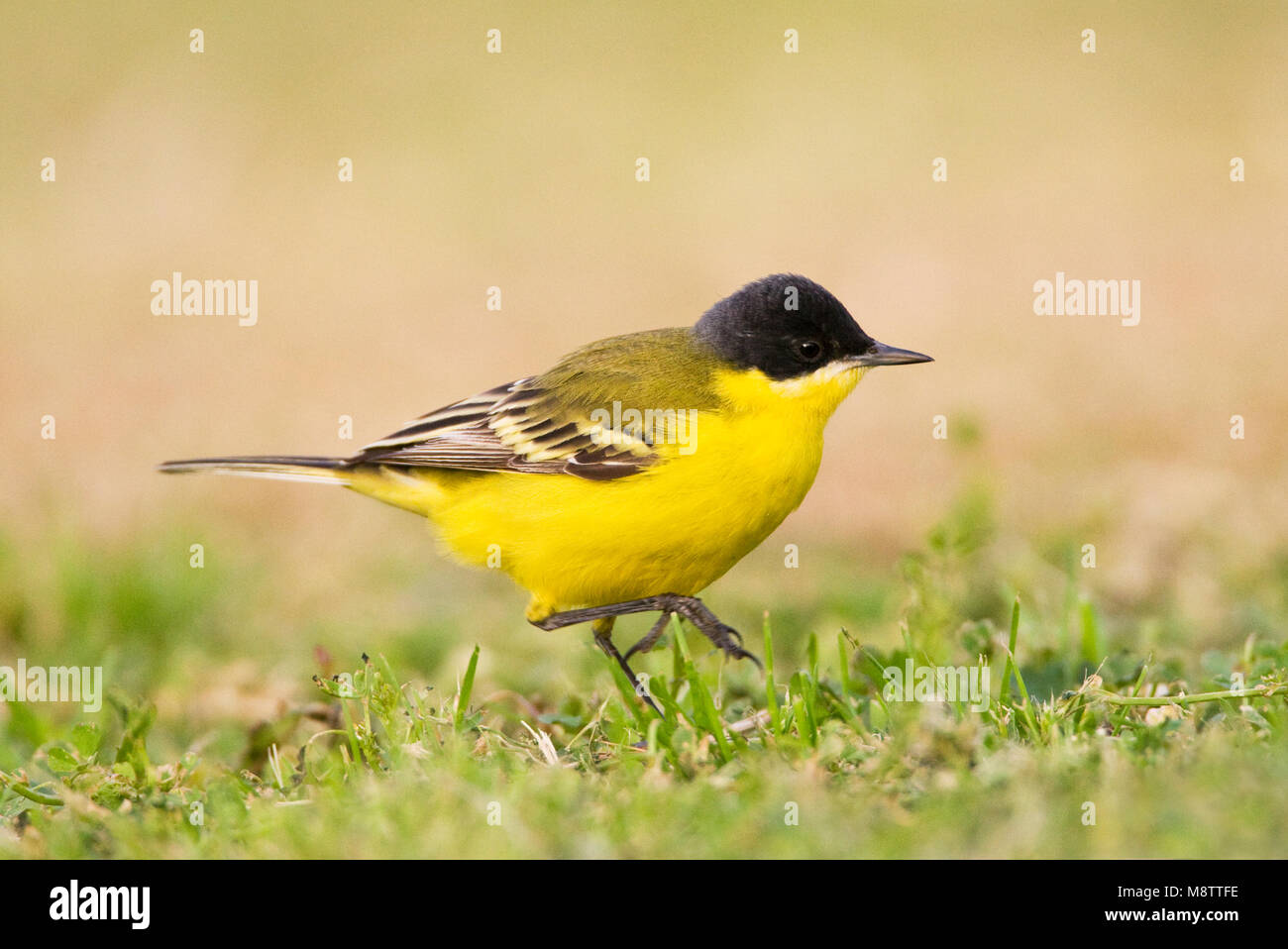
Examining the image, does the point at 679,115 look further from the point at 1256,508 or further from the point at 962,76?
the point at 1256,508

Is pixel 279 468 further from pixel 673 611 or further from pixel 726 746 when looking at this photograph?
pixel 726 746

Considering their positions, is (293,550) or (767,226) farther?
(767,226)

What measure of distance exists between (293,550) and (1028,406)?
18.9ft

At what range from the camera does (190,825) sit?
4.91 metres

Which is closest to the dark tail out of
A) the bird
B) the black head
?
the bird

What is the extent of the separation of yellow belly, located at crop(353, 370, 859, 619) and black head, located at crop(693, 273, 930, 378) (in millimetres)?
99

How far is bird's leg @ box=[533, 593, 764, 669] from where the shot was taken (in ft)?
19.9

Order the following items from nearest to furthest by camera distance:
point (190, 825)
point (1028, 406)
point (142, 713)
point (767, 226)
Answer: point (190, 825), point (142, 713), point (1028, 406), point (767, 226)

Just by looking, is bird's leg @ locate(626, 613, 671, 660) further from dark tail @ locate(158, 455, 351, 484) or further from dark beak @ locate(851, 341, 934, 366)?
dark tail @ locate(158, 455, 351, 484)

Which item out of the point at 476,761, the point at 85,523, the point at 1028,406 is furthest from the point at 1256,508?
the point at 85,523

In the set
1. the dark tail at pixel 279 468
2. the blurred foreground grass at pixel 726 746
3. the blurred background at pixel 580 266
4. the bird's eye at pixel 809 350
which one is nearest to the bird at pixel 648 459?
the bird's eye at pixel 809 350

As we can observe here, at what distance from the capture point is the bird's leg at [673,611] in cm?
607

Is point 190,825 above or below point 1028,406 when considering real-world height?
below

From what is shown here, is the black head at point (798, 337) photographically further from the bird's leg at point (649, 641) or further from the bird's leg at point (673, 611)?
the bird's leg at point (649, 641)
